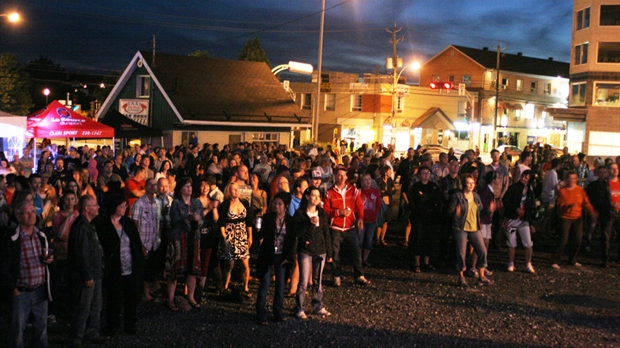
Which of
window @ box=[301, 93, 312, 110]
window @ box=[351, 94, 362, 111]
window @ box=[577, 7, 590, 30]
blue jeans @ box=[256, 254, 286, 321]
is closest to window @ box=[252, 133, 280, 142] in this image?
window @ box=[351, 94, 362, 111]

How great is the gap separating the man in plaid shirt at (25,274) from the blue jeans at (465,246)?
598 centimetres

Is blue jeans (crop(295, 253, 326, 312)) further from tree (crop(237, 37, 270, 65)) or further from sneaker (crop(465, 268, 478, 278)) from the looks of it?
tree (crop(237, 37, 270, 65))

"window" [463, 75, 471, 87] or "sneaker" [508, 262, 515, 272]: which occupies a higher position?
"window" [463, 75, 471, 87]

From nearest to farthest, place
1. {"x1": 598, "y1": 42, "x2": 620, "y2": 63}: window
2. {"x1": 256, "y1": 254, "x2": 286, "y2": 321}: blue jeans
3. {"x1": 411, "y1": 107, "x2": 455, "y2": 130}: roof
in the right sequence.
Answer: {"x1": 256, "y1": 254, "x2": 286, "y2": 321}: blue jeans, {"x1": 598, "y1": 42, "x2": 620, "y2": 63}: window, {"x1": 411, "y1": 107, "x2": 455, "y2": 130}: roof

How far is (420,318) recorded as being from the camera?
8133 mm

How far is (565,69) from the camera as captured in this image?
79188 mm

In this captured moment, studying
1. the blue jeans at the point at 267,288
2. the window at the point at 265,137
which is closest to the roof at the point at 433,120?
the window at the point at 265,137

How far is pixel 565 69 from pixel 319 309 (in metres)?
79.6

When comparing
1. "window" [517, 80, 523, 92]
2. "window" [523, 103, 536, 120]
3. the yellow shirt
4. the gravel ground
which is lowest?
the gravel ground

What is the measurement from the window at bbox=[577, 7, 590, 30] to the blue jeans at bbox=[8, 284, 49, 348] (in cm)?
4729

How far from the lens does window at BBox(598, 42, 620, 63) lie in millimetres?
44531

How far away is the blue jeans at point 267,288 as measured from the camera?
764cm

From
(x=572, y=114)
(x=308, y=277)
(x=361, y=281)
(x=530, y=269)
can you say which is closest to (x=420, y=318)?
(x=308, y=277)

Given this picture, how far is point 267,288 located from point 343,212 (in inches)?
76.0
